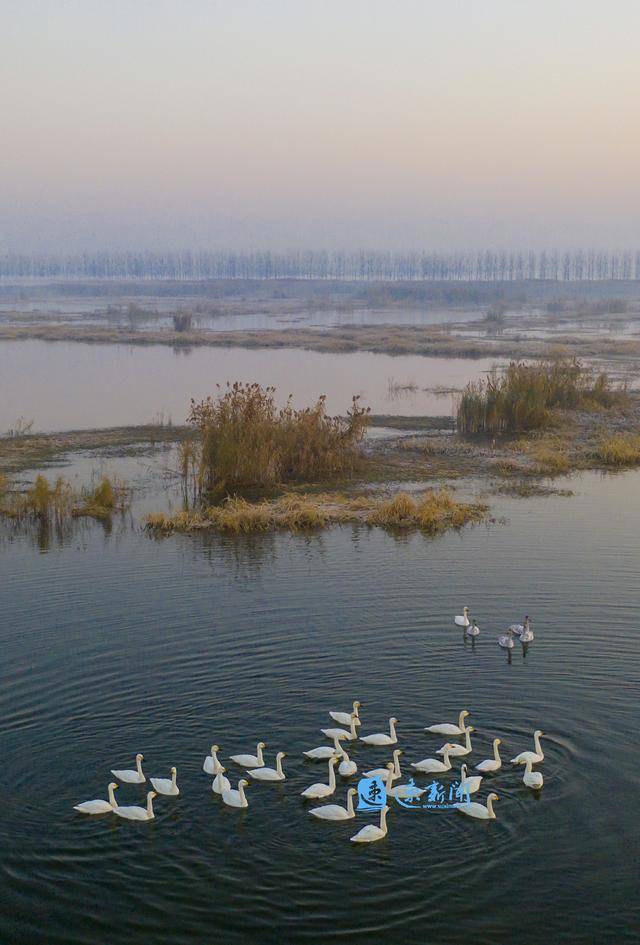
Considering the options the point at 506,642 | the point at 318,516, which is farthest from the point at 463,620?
the point at 318,516

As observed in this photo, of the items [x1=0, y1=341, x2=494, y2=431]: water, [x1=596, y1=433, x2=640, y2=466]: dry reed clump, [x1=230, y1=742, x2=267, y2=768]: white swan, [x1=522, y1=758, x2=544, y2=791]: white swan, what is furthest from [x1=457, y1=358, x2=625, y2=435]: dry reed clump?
[x1=230, y1=742, x2=267, y2=768]: white swan

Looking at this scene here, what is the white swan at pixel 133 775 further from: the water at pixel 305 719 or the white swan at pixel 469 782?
the white swan at pixel 469 782

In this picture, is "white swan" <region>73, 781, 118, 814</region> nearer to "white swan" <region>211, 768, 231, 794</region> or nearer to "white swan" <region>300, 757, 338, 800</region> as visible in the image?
"white swan" <region>211, 768, 231, 794</region>

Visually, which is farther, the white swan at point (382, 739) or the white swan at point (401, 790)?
the white swan at point (382, 739)

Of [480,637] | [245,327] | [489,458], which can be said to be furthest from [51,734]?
[245,327]

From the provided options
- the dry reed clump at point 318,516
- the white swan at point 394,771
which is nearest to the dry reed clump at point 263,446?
the dry reed clump at point 318,516

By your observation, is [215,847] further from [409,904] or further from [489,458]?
[489,458]

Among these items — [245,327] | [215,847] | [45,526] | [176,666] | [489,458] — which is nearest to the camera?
[215,847]
